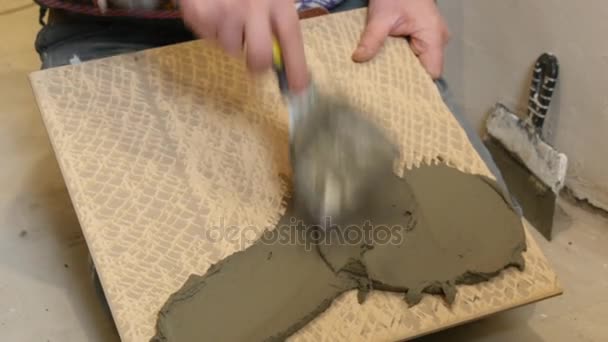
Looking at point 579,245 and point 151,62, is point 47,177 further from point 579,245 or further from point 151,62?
point 579,245

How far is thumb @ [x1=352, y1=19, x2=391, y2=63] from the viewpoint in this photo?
86 centimetres

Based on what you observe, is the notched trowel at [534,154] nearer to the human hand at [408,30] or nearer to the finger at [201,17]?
the human hand at [408,30]

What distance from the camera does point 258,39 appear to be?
0.64 metres

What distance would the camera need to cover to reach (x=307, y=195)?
28.1 inches

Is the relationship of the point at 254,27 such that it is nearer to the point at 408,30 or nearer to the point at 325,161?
the point at 325,161

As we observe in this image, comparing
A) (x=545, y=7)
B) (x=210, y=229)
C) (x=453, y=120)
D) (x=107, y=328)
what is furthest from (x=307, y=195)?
(x=545, y=7)

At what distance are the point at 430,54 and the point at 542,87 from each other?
0.23 meters

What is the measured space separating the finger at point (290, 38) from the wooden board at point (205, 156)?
130mm

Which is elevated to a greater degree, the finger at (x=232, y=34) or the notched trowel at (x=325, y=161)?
the finger at (x=232, y=34)

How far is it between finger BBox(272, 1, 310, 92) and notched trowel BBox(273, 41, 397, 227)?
2cm

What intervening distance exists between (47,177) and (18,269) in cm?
17

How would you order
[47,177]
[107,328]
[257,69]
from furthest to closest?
[47,177], [107,328], [257,69]

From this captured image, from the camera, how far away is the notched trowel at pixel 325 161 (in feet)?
2.31

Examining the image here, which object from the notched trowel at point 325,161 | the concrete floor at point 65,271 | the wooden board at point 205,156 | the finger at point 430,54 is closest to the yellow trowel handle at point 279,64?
the notched trowel at point 325,161
